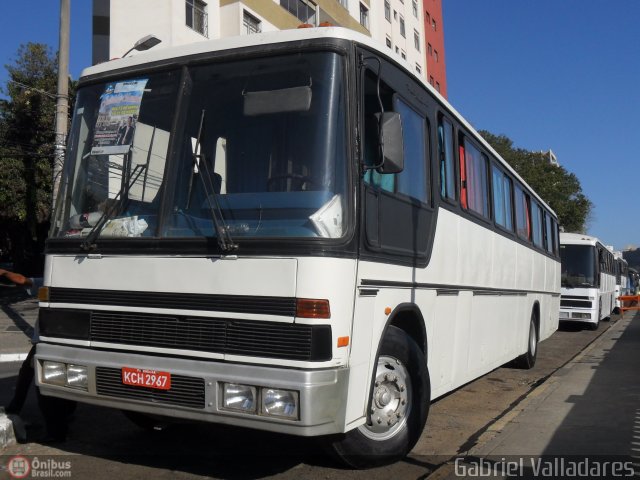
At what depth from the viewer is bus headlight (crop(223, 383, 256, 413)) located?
3822mm

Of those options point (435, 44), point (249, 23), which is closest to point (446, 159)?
point (249, 23)

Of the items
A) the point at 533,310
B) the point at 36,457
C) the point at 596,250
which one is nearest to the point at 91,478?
the point at 36,457

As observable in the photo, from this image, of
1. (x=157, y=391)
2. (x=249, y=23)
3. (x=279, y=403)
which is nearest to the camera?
(x=279, y=403)

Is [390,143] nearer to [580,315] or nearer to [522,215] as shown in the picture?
[522,215]

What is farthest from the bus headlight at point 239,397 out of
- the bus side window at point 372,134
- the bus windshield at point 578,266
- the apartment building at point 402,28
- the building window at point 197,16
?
the apartment building at point 402,28

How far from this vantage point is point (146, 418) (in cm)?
563

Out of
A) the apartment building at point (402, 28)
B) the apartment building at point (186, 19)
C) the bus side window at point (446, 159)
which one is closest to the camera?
the bus side window at point (446, 159)

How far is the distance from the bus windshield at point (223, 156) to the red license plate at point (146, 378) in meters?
0.88

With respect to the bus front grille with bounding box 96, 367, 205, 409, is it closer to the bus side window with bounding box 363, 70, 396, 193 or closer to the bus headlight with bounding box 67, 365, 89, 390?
the bus headlight with bounding box 67, 365, 89, 390

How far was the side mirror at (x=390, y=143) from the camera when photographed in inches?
165

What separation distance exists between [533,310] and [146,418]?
7359 millimetres

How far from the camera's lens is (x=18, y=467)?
183 inches

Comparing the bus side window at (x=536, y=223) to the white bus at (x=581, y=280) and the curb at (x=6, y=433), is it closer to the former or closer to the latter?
the curb at (x=6, y=433)
